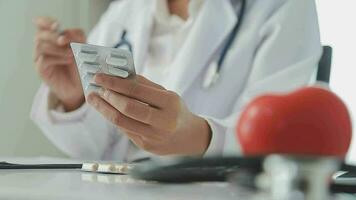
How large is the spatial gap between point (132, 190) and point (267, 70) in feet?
1.63

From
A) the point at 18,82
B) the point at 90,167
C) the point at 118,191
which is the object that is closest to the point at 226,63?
the point at 90,167

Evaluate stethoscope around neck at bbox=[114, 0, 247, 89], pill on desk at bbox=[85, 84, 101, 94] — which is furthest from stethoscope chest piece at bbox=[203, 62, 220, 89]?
pill on desk at bbox=[85, 84, 101, 94]

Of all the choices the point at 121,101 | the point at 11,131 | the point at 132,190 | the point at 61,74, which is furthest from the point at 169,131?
the point at 11,131

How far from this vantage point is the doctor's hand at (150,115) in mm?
492

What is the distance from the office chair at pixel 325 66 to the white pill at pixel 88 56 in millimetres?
482

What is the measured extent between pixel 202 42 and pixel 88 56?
1.44 feet

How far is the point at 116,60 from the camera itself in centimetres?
41

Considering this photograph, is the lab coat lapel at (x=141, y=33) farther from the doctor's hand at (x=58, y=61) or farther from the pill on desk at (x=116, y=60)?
the pill on desk at (x=116, y=60)

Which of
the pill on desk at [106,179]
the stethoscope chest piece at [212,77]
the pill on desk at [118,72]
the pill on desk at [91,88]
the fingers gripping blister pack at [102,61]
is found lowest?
the pill on desk at [106,179]

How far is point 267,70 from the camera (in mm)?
779

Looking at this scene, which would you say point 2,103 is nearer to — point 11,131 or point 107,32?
point 11,131

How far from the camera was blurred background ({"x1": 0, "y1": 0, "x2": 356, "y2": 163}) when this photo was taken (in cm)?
124

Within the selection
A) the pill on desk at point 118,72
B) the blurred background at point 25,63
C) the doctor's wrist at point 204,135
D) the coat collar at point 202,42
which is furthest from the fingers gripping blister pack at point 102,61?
the blurred background at point 25,63

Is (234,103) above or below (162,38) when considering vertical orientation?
below
